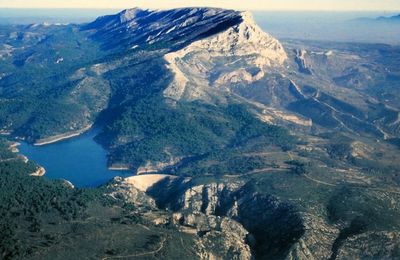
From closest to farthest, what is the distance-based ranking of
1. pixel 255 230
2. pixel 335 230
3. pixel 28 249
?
pixel 28 249 < pixel 335 230 < pixel 255 230

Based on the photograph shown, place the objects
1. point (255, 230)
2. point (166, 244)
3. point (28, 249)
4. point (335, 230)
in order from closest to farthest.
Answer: point (28, 249)
point (166, 244)
point (335, 230)
point (255, 230)

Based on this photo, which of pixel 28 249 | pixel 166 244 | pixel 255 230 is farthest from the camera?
pixel 255 230

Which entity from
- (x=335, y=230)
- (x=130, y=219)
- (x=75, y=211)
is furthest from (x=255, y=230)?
(x=75, y=211)

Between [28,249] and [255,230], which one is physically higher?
[28,249]

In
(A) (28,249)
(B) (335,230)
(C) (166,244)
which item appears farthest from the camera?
(B) (335,230)

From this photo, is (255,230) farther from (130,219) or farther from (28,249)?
(28,249)

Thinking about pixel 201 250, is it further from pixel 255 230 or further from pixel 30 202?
pixel 30 202

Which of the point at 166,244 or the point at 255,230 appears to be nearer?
the point at 166,244

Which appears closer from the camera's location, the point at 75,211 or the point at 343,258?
the point at 343,258

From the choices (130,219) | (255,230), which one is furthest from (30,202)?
(255,230)
